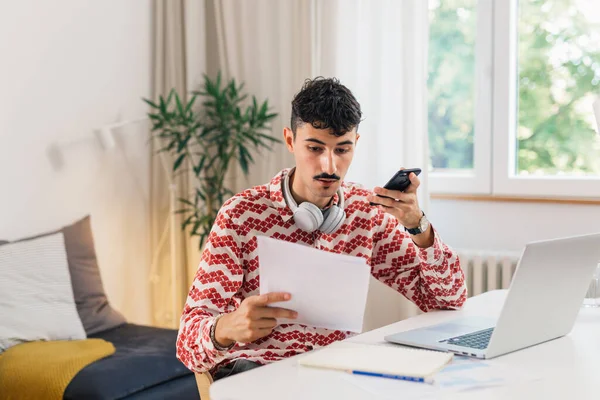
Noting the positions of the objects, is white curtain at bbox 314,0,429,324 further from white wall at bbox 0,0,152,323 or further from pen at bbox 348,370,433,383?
pen at bbox 348,370,433,383

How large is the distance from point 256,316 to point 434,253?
613 millimetres

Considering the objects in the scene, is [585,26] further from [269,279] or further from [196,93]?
[269,279]

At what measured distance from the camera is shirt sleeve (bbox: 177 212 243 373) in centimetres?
160

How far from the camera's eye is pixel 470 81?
11.2ft

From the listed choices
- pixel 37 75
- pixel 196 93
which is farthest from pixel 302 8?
pixel 37 75

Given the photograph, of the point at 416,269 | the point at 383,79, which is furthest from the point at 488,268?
the point at 416,269

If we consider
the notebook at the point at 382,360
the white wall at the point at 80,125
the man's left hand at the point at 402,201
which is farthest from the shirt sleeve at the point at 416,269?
the white wall at the point at 80,125

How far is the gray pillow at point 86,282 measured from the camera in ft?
9.93

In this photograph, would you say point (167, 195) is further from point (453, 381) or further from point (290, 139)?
point (453, 381)

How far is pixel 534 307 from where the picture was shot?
5.02 feet

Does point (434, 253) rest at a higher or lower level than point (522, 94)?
lower

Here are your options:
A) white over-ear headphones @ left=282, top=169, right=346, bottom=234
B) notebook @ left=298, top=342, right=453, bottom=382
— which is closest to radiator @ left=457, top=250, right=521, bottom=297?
white over-ear headphones @ left=282, top=169, right=346, bottom=234

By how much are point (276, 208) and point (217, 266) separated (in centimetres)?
23

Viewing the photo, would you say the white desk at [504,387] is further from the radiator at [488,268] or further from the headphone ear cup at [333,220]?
the radiator at [488,268]
